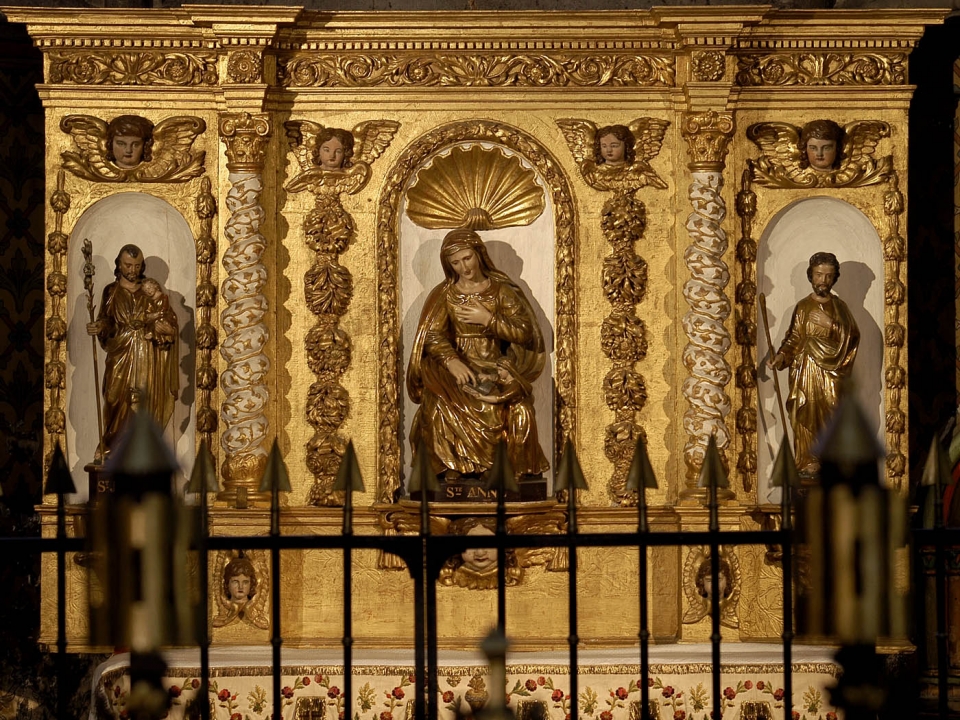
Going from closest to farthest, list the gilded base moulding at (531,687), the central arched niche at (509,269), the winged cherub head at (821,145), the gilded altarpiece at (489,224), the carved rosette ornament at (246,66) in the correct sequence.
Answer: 1. the gilded base moulding at (531,687)
2. the carved rosette ornament at (246,66)
3. the gilded altarpiece at (489,224)
4. the winged cherub head at (821,145)
5. the central arched niche at (509,269)

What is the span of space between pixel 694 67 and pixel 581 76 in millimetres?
693

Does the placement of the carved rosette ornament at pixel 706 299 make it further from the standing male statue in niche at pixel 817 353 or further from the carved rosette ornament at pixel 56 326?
the carved rosette ornament at pixel 56 326

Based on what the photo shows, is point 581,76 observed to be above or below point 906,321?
above

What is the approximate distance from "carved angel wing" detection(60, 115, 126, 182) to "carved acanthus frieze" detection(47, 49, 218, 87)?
25cm

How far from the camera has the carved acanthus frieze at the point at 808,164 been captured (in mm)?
9219

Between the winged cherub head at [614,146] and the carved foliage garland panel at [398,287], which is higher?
the winged cherub head at [614,146]

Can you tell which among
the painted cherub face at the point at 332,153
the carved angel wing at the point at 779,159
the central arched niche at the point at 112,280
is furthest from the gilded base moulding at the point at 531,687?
the painted cherub face at the point at 332,153

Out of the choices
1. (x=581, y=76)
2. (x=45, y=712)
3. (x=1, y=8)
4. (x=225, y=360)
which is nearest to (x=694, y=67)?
(x=581, y=76)

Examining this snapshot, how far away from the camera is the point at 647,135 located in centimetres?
922

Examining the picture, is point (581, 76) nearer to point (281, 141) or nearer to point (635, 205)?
point (635, 205)

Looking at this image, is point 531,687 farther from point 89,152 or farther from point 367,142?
point 89,152

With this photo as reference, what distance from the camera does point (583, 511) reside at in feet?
29.8

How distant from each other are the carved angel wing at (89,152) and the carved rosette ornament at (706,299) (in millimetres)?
3485

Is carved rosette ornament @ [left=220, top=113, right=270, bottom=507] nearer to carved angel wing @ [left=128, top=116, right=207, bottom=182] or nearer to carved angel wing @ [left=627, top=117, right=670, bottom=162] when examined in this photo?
carved angel wing @ [left=128, top=116, right=207, bottom=182]
